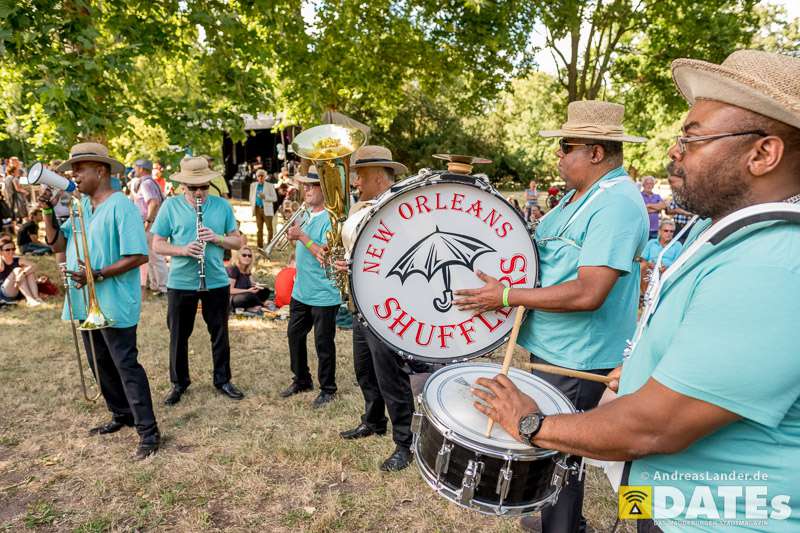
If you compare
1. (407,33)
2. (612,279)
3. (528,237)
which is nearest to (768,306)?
(612,279)

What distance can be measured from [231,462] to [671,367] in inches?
146

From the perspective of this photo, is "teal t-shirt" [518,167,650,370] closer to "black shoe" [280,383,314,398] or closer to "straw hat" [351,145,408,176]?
"straw hat" [351,145,408,176]

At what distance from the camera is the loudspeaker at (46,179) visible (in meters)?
3.61

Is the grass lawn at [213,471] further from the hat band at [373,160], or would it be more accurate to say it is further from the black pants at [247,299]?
the black pants at [247,299]

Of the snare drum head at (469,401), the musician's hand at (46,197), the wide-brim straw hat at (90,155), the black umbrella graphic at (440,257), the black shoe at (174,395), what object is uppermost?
the wide-brim straw hat at (90,155)

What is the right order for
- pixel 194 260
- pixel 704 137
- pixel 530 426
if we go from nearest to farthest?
pixel 704 137
pixel 530 426
pixel 194 260

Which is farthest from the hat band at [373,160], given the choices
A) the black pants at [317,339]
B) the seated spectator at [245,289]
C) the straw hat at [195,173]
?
the seated spectator at [245,289]

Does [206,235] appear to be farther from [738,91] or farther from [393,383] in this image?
[738,91]

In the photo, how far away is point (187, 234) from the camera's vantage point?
5.12 meters

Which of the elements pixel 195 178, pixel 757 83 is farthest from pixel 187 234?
pixel 757 83

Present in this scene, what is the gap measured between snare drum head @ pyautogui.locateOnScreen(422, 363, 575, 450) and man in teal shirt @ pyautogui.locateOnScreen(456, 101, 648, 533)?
1.12 ft

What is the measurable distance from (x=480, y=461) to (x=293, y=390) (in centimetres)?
385

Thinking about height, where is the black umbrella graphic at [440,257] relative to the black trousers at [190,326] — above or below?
above

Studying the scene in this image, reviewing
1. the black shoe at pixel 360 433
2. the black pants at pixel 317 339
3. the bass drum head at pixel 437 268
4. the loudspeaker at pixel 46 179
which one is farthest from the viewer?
the black pants at pixel 317 339
